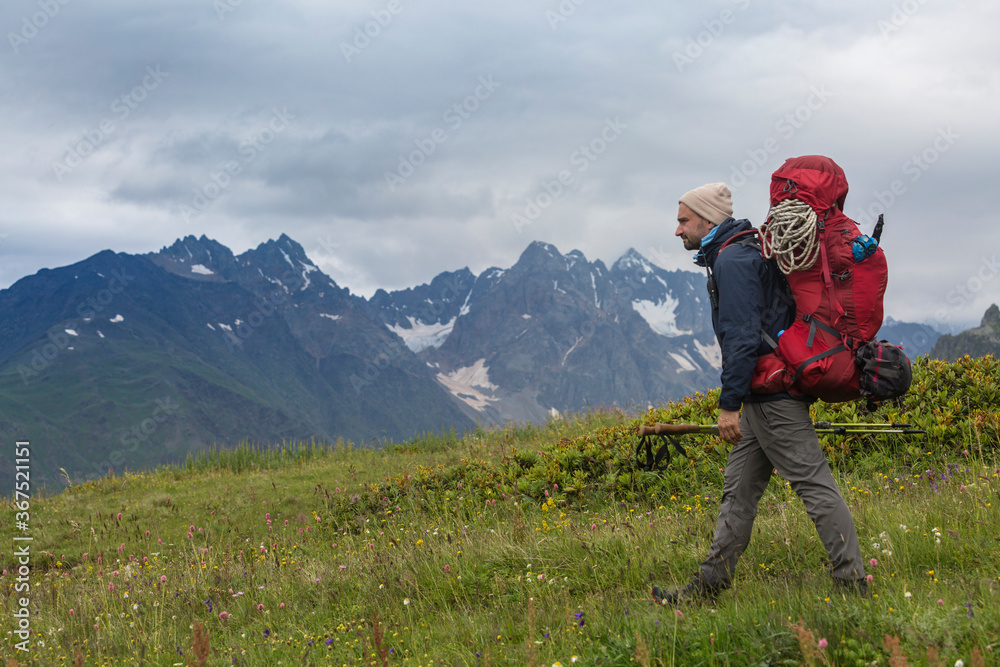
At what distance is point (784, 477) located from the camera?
179 inches

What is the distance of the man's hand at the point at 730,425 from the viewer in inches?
175

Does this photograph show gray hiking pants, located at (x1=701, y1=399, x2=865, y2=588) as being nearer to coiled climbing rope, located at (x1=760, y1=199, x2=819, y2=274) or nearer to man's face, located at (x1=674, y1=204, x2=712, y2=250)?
coiled climbing rope, located at (x1=760, y1=199, x2=819, y2=274)

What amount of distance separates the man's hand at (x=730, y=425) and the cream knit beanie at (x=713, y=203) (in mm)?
1444

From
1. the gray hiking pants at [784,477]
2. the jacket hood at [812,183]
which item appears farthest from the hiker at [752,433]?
the jacket hood at [812,183]

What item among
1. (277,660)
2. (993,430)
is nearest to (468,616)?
(277,660)

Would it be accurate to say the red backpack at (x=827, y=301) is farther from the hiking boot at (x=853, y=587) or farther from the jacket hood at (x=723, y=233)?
the hiking boot at (x=853, y=587)

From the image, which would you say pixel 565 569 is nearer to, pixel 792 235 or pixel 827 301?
pixel 827 301

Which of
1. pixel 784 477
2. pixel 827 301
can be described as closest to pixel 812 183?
pixel 827 301

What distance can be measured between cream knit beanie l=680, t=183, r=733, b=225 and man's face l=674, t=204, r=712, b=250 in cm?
4

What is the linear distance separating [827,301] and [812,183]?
2.58 feet

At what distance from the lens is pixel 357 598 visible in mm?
5898

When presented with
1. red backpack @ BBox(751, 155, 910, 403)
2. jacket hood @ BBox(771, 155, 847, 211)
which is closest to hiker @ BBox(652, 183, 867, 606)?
red backpack @ BBox(751, 155, 910, 403)

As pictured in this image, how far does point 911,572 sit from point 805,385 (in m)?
1.57

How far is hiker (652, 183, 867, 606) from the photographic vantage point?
14.2 ft
